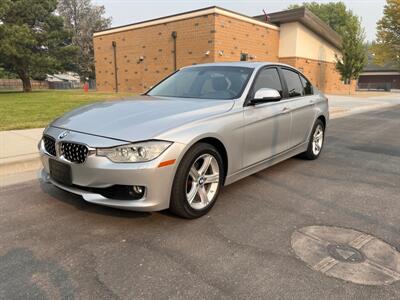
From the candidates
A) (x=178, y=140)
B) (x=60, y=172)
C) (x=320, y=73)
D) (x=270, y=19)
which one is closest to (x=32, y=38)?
(x=270, y=19)

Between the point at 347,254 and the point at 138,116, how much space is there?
227 centimetres

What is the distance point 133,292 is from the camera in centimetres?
233

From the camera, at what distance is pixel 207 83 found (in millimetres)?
4508

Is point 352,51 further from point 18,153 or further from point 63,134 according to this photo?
point 63,134

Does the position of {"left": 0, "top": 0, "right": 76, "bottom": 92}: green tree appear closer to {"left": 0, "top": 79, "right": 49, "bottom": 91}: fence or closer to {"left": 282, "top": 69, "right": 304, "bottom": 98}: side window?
{"left": 0, "top": 79, "right": 49, "bottom": 91}: fence

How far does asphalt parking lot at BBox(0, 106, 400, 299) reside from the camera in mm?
2383

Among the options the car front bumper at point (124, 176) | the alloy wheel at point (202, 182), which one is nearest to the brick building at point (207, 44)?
the alloy wheel at point (202, 182)

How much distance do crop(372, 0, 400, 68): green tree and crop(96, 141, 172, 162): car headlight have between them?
4625cm

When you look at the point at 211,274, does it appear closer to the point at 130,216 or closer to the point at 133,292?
the point at 133,292

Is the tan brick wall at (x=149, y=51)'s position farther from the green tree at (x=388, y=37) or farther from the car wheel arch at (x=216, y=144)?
the green tree at (x=388, y=37)

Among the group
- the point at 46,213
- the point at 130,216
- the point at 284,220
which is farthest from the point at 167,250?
the point at 46,213

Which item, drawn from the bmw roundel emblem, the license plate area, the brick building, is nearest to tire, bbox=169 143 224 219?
the license plate area

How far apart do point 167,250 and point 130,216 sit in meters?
0.77

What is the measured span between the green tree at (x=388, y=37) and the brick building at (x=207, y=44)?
13120 mm
